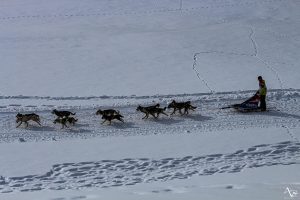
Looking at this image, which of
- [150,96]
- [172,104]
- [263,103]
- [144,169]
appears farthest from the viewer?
[150,96]

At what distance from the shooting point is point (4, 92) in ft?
44.9

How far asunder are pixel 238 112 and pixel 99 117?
9.29ft

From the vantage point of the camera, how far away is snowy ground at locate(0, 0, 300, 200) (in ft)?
30.2

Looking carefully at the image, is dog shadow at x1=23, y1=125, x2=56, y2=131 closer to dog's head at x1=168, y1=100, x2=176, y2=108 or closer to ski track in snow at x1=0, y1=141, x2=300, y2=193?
ski track in snow at x1=0, y1=141, x2=300, y2=193

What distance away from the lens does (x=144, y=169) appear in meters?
9.70

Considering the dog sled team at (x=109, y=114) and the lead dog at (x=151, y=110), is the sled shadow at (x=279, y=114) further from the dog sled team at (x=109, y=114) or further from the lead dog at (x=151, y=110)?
the lead dog at (x=151, y=110)

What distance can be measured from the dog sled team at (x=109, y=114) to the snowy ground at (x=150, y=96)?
0.15m

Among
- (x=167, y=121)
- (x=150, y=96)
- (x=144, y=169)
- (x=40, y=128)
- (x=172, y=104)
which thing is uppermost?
(x=150, y=96)

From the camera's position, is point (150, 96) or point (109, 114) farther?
point (150, 96)

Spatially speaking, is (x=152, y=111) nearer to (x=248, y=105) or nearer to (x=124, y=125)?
(x=124, y=125)

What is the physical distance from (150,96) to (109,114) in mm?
1914

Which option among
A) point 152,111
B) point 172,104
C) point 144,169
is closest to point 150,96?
point 172,104

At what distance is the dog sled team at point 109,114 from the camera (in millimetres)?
11391

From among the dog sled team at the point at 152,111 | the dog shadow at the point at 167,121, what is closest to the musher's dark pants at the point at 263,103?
the dog sled team at the point at 152,111
